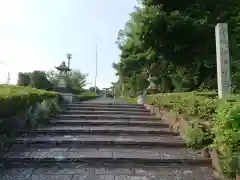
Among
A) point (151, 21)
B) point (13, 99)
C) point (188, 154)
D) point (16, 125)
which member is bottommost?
point (188, 154)

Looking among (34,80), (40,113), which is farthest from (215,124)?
(34,80)

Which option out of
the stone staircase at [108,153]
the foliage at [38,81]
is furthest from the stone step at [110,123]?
the foliage at [38,81]

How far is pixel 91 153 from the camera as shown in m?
4.43

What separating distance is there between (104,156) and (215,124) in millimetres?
1926

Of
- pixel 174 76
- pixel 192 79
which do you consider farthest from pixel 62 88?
pixel 192 79

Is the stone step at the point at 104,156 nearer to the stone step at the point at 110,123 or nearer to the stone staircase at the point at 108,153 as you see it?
the stone staircase at the point at 108,153

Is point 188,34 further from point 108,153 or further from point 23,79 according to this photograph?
point 23,79

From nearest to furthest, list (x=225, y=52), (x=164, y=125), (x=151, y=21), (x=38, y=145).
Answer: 1. (x=38, y=145)
2. (x=225, y=52)
3. (x=164, y=125)
4. (x=151, y=21)

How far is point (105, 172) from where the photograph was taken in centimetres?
379

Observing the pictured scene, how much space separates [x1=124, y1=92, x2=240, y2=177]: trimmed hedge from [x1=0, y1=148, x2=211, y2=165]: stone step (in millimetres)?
369

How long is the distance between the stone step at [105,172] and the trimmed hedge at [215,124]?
45 cm

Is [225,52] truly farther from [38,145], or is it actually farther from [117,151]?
[38,145]

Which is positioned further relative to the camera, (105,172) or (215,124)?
(215,124)

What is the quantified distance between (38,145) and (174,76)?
26.2ft
